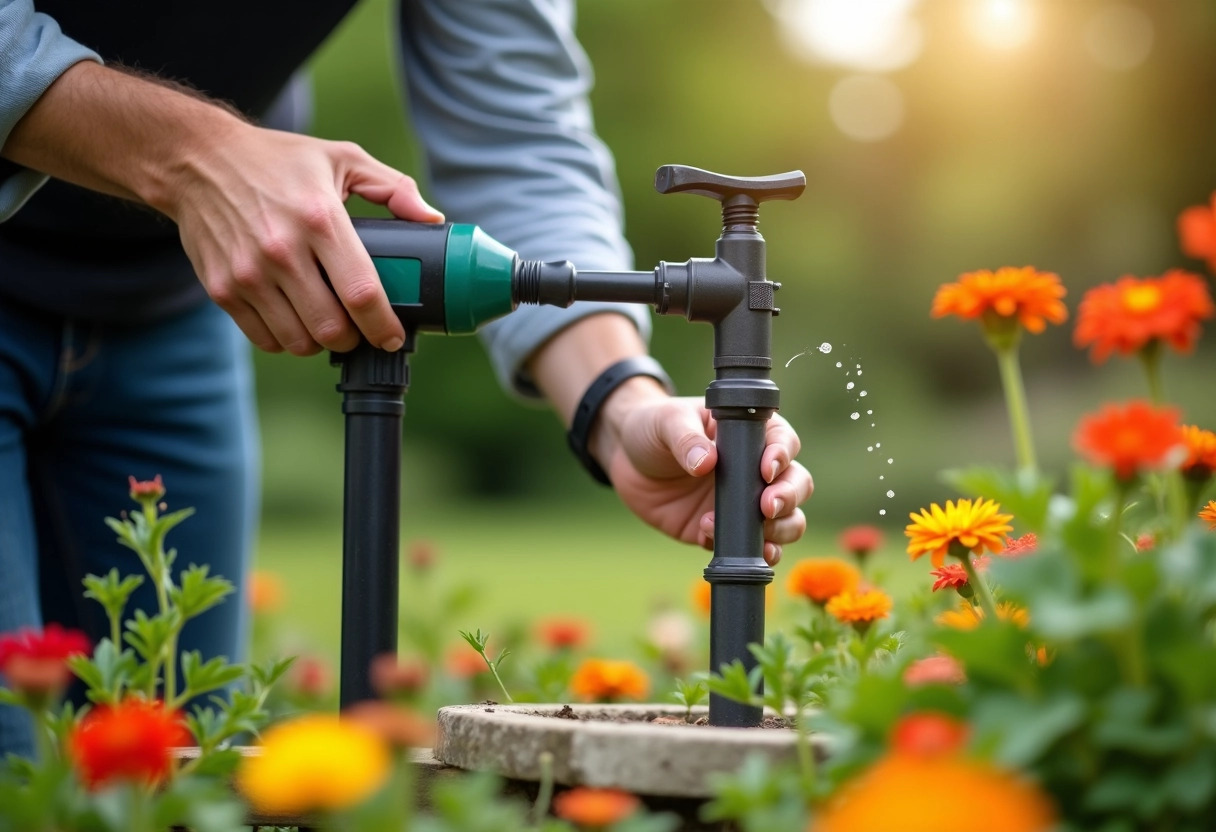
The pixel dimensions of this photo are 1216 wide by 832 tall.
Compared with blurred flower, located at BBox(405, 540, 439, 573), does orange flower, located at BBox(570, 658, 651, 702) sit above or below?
below

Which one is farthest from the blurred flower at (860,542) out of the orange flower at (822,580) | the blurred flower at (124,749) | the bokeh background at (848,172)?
the bokeh background at (848,172)

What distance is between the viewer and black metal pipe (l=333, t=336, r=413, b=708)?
110 cm

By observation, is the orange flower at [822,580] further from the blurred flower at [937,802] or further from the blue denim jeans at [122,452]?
the blue denim jeans at [122,452]

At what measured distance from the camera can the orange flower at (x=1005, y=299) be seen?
0.78 metres

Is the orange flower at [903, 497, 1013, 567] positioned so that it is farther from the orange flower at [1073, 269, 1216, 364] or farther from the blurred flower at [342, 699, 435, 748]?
the blurred flower at [342, 699, 435, 748]

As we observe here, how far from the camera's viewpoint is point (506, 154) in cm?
172

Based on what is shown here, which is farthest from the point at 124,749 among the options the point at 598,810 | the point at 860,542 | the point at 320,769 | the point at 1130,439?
the point at 860,542

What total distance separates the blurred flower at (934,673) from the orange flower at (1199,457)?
0.73 feet

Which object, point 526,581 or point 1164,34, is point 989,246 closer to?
point 1164,34

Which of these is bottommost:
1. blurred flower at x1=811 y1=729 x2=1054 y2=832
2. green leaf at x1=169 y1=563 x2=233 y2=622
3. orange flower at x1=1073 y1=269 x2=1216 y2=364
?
blurred flower at x1=811 y1=729 x2=1054 y2=832

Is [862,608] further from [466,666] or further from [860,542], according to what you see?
[466,666]

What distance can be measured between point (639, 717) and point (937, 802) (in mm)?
677

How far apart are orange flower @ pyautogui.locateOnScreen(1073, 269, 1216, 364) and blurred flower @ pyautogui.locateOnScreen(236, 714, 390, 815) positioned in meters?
0.39

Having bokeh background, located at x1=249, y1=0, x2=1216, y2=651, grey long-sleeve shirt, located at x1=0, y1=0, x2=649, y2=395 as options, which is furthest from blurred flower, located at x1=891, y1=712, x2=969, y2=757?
bokeh background, located at x1=249, y1=0, x2=1216, y2=651
